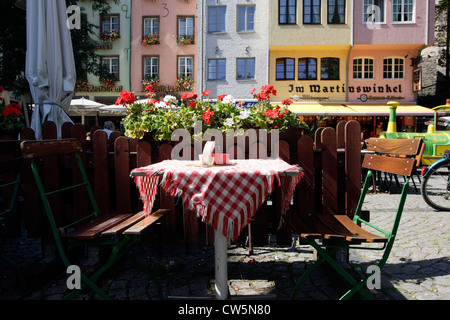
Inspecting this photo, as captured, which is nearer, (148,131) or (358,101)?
(148,131)

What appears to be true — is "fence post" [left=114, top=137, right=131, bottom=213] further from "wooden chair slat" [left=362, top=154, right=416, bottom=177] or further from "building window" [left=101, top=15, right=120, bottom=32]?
"building window" [left=101, top=15, right=120, bottom=32]

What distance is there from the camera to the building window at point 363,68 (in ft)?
72.2

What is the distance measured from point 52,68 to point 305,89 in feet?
59.2

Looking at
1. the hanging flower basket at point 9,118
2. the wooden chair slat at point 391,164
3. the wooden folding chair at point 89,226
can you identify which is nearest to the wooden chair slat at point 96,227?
the wooden folding chair at point 89,226

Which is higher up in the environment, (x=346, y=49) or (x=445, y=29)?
(x=445, y=29)

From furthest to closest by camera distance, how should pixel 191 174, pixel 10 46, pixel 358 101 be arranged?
pixel 358 101 < pixel 10 46 < pixel 191 174

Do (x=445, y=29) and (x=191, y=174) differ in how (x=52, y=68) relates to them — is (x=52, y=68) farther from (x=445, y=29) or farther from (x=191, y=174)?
(x=445, y=29)

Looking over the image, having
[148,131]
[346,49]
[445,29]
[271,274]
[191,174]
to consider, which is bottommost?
[271,274]

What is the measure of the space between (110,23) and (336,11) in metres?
14.8

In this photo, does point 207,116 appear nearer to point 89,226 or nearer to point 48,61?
point 89,226

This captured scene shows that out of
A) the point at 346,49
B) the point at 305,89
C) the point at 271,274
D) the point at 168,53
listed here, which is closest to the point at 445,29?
the point at 346,49

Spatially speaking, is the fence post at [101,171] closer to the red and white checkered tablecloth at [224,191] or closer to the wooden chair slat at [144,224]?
the wooden chair slat at [144,224]

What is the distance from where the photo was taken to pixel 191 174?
2479mm

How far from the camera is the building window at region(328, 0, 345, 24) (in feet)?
A: 70.2
